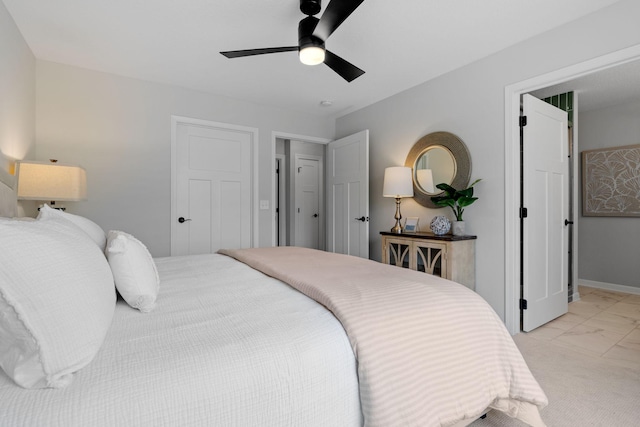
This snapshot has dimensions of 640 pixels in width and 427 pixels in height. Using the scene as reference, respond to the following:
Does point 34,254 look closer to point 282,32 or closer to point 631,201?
point 282,32

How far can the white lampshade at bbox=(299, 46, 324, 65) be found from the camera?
76.9 inches

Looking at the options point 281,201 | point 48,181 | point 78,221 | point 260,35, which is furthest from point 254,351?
point 281,201

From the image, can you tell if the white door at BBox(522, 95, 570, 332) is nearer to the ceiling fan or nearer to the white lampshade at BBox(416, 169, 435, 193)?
the white lampshade at BBox(416, 169, 435, 193)

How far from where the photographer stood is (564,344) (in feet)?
7.88

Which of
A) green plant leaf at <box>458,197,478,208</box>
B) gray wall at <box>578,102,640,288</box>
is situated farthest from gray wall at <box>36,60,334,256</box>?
gray wall at <box>578,102,640,288</box>

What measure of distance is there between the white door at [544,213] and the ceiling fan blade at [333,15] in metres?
1.82

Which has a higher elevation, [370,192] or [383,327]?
[370,192]

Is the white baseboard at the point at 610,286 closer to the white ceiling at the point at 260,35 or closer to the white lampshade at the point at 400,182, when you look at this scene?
the white lampshade at the point at 400,182

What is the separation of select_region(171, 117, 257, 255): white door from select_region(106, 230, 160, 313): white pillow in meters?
2.40

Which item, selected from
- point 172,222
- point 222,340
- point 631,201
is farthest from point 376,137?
point 222,340

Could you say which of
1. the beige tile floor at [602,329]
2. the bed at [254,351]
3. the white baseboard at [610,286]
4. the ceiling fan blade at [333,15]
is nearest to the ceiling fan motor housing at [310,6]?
the ceiling fan blade at [333,15]

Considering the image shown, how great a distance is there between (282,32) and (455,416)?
2.54m

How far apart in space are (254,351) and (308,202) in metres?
4.79

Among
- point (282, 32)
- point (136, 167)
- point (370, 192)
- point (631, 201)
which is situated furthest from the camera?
point (370, 192)
